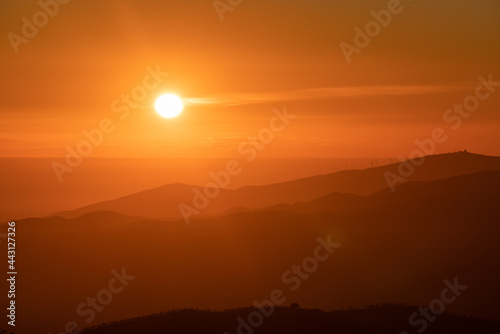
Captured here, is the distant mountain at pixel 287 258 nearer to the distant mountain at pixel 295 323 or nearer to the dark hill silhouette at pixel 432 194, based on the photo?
the dark hill silhouette at pixel 432 194

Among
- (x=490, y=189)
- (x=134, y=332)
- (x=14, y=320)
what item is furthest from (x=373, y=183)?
(x=134, y=332)

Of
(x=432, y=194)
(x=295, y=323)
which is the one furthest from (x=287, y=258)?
(x=295, y=323)

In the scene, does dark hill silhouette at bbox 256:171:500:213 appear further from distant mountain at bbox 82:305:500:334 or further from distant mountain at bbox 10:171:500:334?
distant mountain at bbox 82:305:500:334

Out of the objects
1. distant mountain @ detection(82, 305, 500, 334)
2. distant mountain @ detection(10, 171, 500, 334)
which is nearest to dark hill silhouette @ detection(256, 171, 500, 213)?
distant mountain @ detection(10, 171, 500, 334)

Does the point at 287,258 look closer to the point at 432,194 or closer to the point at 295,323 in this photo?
the point at 432,194

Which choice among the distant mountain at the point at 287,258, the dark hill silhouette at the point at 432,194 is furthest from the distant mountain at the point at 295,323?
the dark hill silhouette at the point at 432,194

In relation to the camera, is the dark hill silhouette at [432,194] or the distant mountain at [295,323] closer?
the distant mountain at [295,323]

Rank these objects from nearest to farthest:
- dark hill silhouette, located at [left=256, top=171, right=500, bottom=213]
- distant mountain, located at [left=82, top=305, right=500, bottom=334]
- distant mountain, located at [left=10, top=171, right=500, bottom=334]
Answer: distant mountain, located at [left=82, top=305, right=500, bottom=334], distant mountain, located at [left=10, top=171, right=500, bottom=334], dark hill silhouette, located at [left=256, top=171, right=500, bottom=213]
